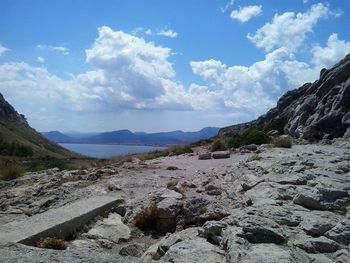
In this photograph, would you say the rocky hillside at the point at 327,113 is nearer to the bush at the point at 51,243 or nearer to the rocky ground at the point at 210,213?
the rocky ground at the point at 210,213

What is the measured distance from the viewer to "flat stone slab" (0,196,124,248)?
9242mm

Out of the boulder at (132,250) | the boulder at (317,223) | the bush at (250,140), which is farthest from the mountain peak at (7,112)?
the boulder at (317,223)

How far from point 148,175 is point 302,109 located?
31.5 metres

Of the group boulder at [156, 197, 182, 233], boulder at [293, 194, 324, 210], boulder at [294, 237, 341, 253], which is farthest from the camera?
boulder at [156, 197, 182, 233]

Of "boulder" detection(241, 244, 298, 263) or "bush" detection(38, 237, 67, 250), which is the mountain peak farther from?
"boulder" detection(241, 244, 298, 263)

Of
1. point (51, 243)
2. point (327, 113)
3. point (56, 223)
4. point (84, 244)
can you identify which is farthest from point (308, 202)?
point (327, 113)

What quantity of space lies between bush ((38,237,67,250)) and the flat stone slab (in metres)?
0.22

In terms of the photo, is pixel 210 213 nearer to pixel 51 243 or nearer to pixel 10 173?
pixel 51 243

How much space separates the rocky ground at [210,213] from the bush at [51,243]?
14.5 inches

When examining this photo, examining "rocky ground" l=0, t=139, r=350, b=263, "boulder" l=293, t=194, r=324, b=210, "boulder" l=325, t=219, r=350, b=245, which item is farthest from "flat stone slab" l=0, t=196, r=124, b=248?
"boulder" l=325, t=219, r=350, b=245

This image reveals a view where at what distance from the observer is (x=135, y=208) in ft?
42.5

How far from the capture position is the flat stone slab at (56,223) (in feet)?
30.3

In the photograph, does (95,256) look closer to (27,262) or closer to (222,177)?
(27,262)

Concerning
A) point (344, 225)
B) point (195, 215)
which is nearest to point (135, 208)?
point (195, 215)
